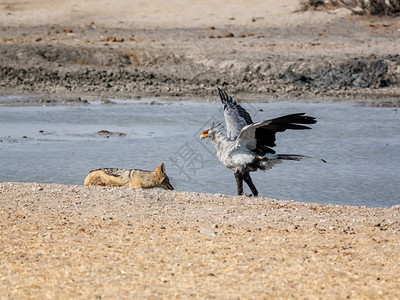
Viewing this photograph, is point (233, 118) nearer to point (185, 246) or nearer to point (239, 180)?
point (239, 180)

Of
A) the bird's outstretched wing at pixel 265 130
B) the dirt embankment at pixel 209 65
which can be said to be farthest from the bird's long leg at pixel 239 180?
the dirt embankment at pixel 209 65

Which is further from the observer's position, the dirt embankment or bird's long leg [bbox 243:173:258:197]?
the dirt embankment

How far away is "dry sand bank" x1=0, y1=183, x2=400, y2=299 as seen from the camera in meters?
4.68

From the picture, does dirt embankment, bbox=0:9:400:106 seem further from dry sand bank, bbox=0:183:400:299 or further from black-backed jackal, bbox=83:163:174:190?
dry sand bank, bbox=0:183:400:299

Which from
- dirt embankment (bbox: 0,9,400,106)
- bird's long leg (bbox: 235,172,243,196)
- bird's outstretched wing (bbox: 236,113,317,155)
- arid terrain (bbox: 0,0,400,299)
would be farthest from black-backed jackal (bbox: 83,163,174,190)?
dirt embankment (bbox: 0,9,400,106)

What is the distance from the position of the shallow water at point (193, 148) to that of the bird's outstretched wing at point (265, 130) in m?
0.89

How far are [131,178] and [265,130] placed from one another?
152 centimetres

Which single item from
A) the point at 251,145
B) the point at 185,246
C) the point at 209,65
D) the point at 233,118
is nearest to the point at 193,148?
the point at 233,118

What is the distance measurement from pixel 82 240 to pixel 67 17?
2150 centimetres

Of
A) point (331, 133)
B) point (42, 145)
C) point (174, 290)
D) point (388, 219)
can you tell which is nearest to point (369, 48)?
point (331, 133)

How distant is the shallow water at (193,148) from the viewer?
888 cm

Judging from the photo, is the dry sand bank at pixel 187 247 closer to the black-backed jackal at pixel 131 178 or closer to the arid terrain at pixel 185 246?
the arid terrain at pixel 185 246

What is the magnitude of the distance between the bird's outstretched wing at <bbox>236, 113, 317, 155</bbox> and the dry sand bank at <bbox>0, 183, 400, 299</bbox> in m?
0.57

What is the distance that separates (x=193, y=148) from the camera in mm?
11031
